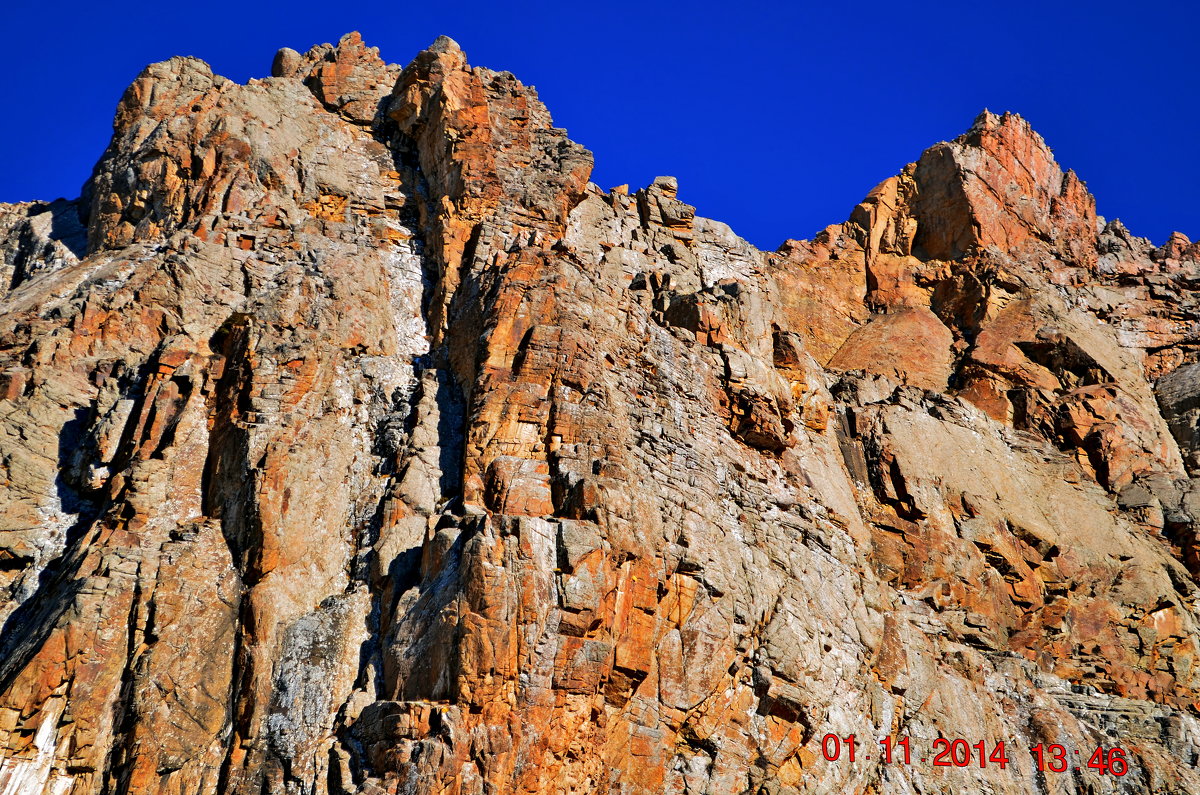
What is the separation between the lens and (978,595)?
134 ft

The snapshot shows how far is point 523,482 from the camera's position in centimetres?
3284

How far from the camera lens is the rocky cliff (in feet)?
96.2

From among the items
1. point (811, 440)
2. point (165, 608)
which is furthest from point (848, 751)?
point (165, 608)

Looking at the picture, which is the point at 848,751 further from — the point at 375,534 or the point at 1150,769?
the point at 375,534
